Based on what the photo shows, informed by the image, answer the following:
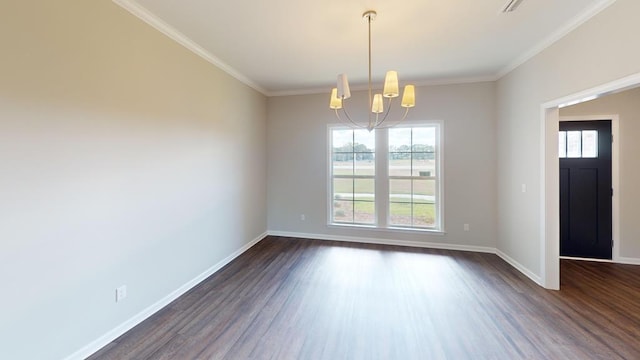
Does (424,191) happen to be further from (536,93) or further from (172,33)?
(172,33)

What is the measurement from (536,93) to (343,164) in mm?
2864

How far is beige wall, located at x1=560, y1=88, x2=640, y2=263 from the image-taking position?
11.5 ft

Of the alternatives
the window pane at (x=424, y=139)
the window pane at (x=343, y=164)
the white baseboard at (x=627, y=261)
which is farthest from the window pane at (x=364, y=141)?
the white baseboard at (x=627, y=261)

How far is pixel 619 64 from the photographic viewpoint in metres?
2.05

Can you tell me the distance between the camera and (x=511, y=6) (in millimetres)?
2193

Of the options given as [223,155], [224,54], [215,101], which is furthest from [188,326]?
[224,54]

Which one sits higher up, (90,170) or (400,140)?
(400,140)

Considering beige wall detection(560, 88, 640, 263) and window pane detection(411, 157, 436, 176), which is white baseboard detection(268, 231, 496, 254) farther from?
beige wall detection(560, 88, 640, 263)

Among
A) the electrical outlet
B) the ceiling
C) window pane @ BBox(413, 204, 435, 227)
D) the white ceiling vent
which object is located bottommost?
the electrical outlet

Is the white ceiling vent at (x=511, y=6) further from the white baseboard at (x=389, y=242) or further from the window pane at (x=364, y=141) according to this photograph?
the white baseboard at (x=389, y=242)

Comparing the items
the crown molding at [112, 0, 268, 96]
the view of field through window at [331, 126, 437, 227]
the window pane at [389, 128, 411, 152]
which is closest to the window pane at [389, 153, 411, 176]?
the view of field through window at [331, 126, 437, 227]

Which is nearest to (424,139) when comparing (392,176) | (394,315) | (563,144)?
(392,176)

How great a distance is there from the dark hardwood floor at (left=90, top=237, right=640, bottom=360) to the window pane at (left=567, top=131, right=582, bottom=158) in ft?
5.07

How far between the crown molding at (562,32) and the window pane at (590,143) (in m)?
1.44
